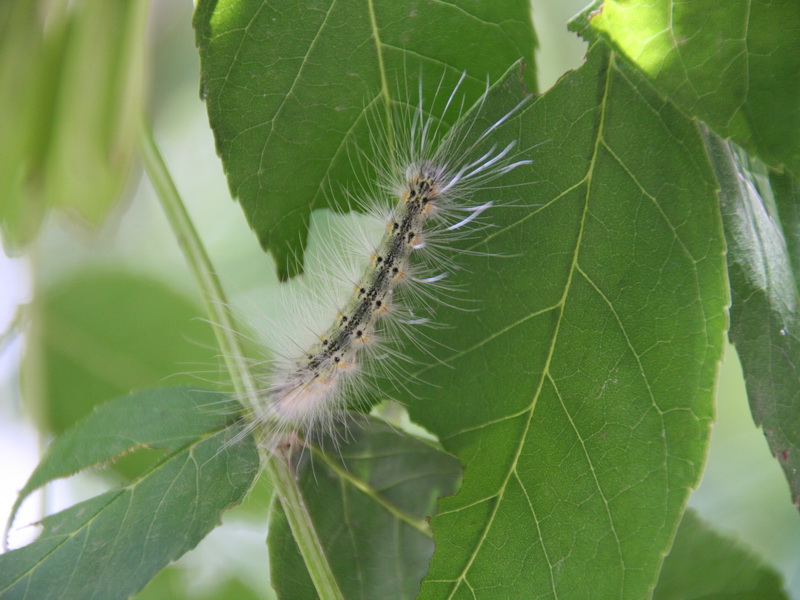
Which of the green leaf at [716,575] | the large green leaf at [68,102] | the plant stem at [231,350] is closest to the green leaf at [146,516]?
the plant stem at [231,350]

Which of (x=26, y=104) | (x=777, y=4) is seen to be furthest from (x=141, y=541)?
(x=777, y=4)

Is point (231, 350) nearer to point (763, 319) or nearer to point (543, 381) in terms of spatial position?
point (543, 381)

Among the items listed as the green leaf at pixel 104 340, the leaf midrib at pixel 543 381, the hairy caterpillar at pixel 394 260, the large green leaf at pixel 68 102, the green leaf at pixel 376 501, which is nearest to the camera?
the leaf midrib at pixel 543 381

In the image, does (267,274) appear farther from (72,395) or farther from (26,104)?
(26,104)

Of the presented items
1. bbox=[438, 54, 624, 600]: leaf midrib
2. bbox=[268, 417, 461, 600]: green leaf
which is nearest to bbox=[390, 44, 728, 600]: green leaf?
bbox=[438, 54, 624, 600]: leaf midrib

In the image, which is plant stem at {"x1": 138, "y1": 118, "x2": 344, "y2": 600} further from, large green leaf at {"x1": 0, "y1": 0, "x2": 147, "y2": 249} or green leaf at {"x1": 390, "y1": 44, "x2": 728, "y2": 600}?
large green leaf at {"x1": 0, "y1": 0, "x2": 147, "y2": 249}

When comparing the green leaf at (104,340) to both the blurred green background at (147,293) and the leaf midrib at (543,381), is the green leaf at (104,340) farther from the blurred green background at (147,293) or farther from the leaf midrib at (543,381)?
the leaf midrib at (543,381)

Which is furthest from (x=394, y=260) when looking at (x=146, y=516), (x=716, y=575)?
(x=716, y=575)
